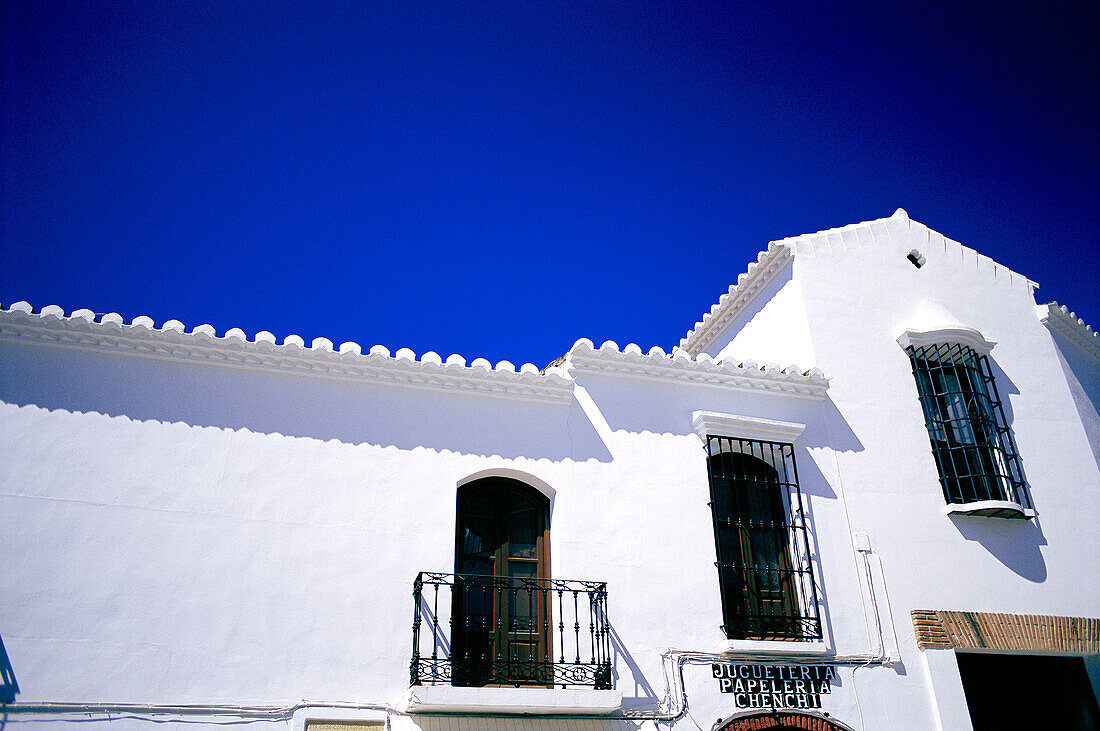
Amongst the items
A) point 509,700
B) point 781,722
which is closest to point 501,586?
Result: point 509,700

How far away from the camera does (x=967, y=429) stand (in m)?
9.40

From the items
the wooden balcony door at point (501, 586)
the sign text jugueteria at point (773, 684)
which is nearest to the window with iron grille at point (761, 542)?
the sign text jugueteria at point (773, 684)

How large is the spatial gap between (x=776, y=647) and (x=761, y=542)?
114cm

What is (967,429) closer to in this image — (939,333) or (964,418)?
(964,418)

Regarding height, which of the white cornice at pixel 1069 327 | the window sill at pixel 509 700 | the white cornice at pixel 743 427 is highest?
the white cornice at pixel 1069 327

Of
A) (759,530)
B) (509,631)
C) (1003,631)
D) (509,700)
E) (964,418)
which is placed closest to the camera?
(509,700)

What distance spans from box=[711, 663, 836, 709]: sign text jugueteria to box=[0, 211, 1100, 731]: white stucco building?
0.02 metres

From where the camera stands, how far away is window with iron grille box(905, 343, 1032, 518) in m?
8.96

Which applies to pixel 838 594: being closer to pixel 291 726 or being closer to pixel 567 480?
pixel 567 480

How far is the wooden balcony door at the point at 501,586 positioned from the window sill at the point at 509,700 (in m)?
0.34

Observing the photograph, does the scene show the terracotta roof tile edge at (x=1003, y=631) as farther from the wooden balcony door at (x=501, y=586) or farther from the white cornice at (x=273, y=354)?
the white cornice at (x=273, y=354)

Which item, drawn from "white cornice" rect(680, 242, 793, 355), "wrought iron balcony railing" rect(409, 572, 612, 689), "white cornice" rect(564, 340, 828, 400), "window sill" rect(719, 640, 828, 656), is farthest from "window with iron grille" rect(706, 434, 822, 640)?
"white cornice" rect(680, 242, 793, 355)

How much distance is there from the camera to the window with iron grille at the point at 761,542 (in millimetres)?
7820

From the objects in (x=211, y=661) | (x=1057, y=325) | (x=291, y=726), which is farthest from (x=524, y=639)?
(x=1057, y=325)
